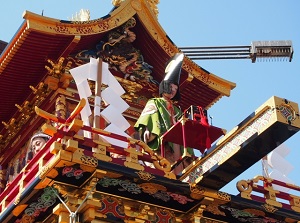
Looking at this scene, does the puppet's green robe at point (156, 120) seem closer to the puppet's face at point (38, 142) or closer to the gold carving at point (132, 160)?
the puppet's face at point (38, 142)

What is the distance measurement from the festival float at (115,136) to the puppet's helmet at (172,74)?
135 centimetres

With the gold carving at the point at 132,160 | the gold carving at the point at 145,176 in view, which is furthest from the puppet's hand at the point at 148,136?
the gold carving at the point at 145,176

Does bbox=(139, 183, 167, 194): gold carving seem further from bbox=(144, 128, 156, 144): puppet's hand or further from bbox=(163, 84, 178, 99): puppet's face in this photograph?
bbox=(163, 84, 178, 99): puppet's face

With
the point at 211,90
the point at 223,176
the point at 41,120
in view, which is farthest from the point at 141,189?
the point at 211,90

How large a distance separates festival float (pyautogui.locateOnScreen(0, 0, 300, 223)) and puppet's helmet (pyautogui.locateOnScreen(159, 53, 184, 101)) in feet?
4.43

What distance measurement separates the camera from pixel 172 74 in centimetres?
1727

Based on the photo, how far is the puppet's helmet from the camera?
1708 cm

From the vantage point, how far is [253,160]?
14.3 meters

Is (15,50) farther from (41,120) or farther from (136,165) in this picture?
(136,165)

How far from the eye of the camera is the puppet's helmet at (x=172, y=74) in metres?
17.1

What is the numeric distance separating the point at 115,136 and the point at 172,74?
3.15m

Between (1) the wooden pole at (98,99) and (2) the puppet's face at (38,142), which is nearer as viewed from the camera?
(1) the wooden pole at (98,99)

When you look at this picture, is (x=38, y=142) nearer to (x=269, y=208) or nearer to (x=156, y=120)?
(x=156, y=120)

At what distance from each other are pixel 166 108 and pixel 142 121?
65 cm
